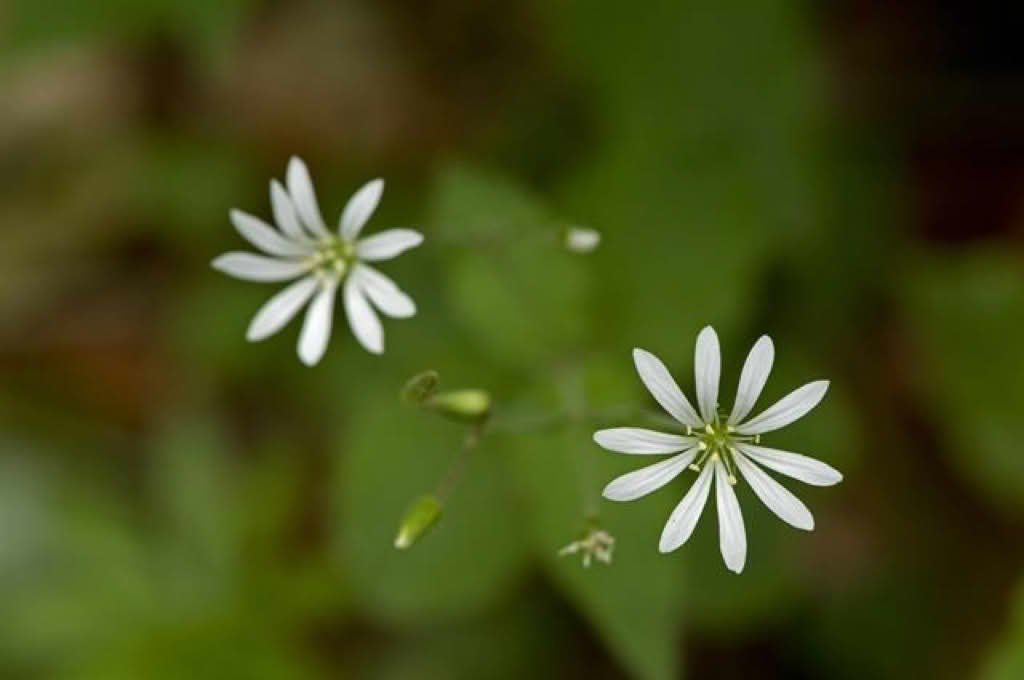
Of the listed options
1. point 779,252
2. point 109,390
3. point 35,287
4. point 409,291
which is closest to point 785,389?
point 779,252

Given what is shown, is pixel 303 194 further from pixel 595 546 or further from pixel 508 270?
pixel 595 546

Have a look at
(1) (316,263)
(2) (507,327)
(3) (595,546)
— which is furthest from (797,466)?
(1) (316,263)

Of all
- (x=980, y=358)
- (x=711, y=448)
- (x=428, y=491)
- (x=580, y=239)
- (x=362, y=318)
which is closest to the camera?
(x=711, y=448)

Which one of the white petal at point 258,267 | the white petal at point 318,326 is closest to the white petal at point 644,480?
the white petal at point 318,326

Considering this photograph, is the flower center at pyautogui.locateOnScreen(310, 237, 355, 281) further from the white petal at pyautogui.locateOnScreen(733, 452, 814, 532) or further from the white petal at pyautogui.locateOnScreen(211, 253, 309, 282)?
the white petal at pyautogui.locateOnScreen(733, 452, 814, 532)

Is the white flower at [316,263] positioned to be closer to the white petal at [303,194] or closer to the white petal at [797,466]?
the white petal at [303,194]

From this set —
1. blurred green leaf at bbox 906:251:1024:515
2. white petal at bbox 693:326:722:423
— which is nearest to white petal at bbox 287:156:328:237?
white petal at bbox 693:326:722:423
